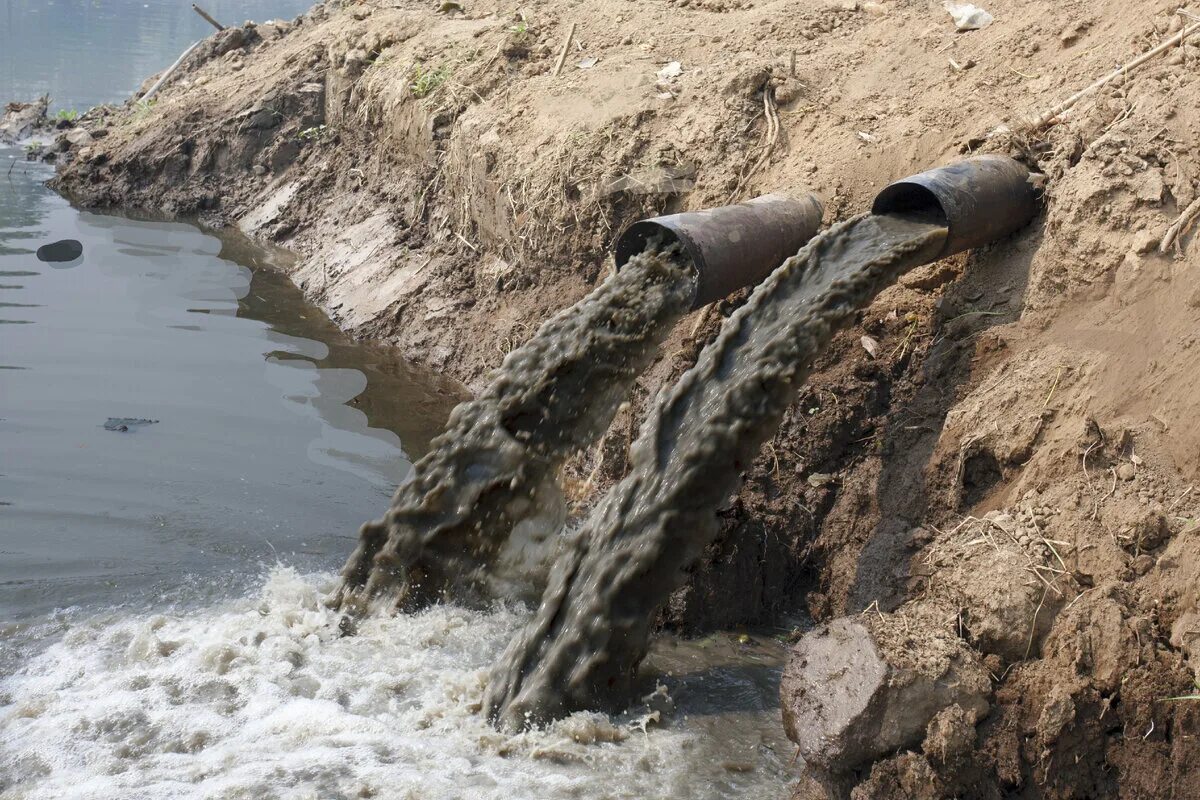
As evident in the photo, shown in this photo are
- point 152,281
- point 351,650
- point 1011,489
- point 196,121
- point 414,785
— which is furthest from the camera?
point 196,121

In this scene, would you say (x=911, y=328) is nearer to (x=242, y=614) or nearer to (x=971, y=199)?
(x=971, y=199)

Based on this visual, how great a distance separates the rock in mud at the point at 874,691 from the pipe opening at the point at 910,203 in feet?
6.27

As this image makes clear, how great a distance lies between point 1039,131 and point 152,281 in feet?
22.4

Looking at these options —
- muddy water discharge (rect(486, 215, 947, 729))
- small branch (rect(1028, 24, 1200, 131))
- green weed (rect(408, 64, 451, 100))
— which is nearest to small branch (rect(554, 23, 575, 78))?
green weed (rect(408, 64, 451, 100))

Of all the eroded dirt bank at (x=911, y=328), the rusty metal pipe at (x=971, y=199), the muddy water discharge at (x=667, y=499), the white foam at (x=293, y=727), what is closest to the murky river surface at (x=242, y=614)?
the white foam at (x=293, y=727)

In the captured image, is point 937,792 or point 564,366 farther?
point 564,366

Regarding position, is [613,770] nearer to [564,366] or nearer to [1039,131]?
[564,366]

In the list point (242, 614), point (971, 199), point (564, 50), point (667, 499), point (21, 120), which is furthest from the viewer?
point (21, 120)

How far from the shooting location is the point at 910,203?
4.89 metres

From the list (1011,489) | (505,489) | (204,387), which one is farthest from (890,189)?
(204,387)

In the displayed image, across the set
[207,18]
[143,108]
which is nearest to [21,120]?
[207,18]

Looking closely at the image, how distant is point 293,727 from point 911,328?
10.3 feet

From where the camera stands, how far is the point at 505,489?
4.98 m

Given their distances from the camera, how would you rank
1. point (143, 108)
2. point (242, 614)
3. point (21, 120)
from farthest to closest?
1. point (21, 120)
2. point (143, 108)
3. point (242, 614)
